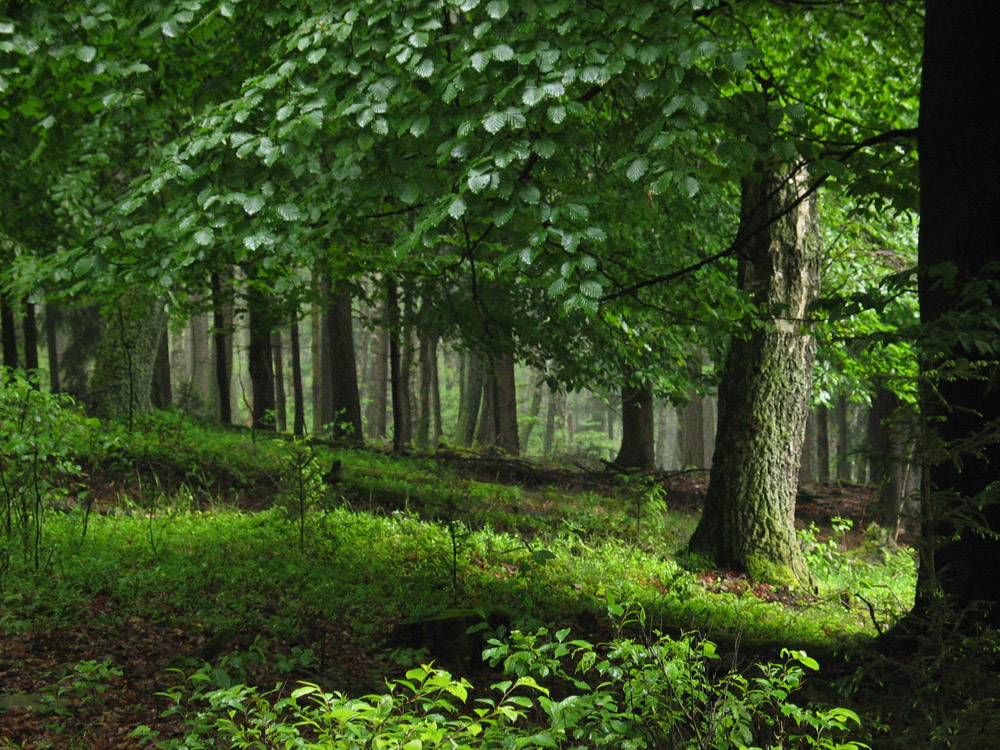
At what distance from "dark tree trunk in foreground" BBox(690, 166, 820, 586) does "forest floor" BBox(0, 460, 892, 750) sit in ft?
9.87

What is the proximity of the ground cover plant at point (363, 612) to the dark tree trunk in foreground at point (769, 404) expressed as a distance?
57 cm

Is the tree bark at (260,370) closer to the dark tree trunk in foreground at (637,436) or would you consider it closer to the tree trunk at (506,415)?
the tree trunk at (506,415)

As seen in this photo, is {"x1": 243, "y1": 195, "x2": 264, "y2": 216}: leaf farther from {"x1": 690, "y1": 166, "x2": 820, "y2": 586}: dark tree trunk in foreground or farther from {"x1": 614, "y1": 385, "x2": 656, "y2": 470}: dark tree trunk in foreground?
{"x1": 614, "y1": 385, "x2": 656, "y2": 470}: dark tree trunk in foreground

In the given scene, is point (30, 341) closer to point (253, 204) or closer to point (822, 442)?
point (253, 204)

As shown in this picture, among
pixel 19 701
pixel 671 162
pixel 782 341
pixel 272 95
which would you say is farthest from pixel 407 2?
pixel 782 341

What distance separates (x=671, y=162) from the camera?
4055 mm

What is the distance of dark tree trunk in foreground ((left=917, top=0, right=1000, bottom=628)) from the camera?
4316 mm

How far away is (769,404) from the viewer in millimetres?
8266

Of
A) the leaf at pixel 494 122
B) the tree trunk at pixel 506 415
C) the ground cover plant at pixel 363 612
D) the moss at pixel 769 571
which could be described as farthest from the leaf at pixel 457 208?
the tree trunk at pixel 506 415

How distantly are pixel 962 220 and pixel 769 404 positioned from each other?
12.9ft

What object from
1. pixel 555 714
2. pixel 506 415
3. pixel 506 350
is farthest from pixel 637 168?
pixel 506 415

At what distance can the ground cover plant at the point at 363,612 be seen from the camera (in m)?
3.19

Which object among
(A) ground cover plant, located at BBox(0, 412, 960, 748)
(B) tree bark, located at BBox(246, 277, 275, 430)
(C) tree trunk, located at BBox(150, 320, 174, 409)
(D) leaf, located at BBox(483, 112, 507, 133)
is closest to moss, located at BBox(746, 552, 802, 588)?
(A) ground cover plant, located at BBox(0, 412, 960, 748)

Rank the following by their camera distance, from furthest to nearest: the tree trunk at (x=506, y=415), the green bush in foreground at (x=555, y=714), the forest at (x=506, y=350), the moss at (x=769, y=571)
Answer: the tree trunk at (x=506, y=415), the moss at (x=769, y=571), the forest at (x=506, y=350), the green bush in foreground at (x=555, y=714)
